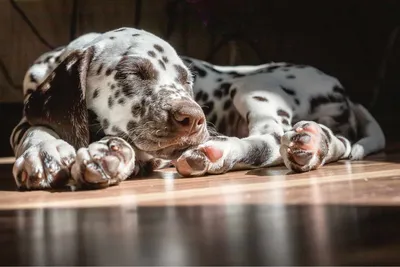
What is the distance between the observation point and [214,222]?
177 cm

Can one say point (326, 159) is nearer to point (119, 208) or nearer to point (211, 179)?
point (211, 179)

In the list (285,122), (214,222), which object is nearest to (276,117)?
(285,122)

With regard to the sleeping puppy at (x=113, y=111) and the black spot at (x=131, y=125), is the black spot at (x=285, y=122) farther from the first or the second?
the black spot at (x=131, y=125)

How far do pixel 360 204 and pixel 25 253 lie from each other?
0.86m

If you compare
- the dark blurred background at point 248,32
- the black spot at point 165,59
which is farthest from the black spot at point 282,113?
the dark blurred background at point 248,32

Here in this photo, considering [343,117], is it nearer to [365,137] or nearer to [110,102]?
[365,137]

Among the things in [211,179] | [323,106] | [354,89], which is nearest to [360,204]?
[211,179]

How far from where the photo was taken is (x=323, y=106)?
3658 mm

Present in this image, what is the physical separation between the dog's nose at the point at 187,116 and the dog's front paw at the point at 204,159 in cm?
8

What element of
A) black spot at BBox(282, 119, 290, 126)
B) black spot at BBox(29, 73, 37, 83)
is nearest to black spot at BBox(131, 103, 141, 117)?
black spot at BBox(29, 73, 37, 83)

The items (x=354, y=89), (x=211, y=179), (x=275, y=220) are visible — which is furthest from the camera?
(x=354, y=89)

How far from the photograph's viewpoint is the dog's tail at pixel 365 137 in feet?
11.3

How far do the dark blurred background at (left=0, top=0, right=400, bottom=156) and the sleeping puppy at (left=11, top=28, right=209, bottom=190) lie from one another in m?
1.69

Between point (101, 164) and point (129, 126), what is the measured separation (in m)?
0.39
